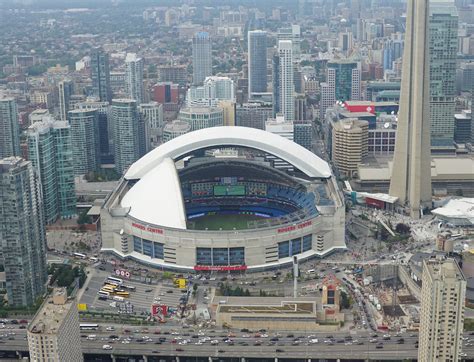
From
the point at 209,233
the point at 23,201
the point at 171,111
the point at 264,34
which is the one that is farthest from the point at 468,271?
the point at 264,34

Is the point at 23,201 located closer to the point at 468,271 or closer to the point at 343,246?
the point at 343,246

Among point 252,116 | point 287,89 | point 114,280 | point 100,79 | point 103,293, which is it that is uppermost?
point 100,79

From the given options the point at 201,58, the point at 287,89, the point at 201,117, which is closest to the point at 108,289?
the point at 201,117

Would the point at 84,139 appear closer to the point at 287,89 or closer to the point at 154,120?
the point at 154,120

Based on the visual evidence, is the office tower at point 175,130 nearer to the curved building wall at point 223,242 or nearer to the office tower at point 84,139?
the office tower at point 84,139

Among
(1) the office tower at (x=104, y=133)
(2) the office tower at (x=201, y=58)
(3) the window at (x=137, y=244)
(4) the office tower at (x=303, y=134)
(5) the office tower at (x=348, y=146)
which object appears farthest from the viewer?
(2) the office tower at (x=201, y=58)

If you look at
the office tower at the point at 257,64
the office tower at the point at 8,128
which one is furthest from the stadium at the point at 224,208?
the office tower at the point at 257,64
